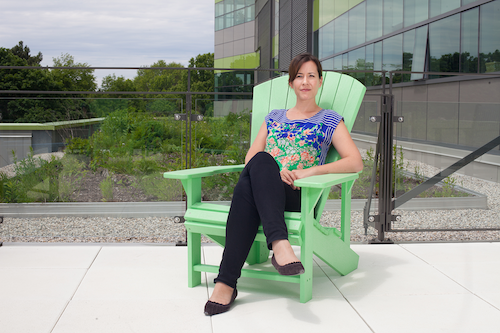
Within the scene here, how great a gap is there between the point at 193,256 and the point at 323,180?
743mm

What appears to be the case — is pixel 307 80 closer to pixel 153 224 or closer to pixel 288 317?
pixel 288 317

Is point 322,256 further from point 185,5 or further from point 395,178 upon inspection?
point 185,5

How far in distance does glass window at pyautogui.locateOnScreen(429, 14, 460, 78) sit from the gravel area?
3.24 m

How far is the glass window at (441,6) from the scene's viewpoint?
5.40 m

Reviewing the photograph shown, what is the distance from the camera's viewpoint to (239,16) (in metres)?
15.2

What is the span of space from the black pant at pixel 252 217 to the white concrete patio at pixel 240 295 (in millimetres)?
200

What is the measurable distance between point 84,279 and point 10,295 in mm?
324

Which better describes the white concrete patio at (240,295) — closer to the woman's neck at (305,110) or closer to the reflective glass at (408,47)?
the woman's neck at (305,110)

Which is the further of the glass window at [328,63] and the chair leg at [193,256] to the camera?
the glass window at [328,63]

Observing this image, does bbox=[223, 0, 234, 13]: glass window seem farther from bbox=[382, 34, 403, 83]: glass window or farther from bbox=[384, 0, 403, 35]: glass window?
bbox=[382, 34, 403, 83]: glass window

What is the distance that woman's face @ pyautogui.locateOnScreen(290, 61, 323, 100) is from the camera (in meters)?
2.04

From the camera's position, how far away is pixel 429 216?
2.82m

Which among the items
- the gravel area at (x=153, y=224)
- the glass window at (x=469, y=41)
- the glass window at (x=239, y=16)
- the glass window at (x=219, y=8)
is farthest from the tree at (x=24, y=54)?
the gravel area at (x=153, y=224)

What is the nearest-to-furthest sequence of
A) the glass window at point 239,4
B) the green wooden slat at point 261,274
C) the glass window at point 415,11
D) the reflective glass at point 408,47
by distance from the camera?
the green wooden slat at point 261,274, the glass window at point 415,11, the reflective glass at point 408,47, the glass window at point 239,4
